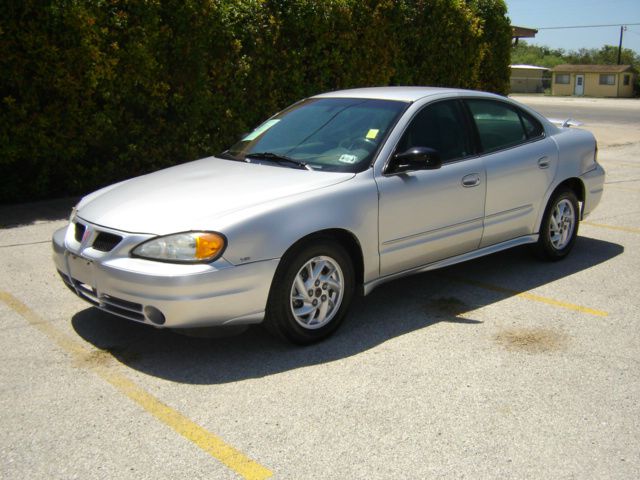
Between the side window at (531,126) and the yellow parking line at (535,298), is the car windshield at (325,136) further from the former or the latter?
the yellow parking line at (535,298)

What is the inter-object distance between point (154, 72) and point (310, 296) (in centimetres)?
608

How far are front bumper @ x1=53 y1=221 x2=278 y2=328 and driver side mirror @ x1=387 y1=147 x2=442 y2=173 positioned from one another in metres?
1.29

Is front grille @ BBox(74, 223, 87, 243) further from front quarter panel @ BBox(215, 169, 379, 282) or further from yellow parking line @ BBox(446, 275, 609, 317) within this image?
yellow parking line @ BBox(446, 275, 609, 317)

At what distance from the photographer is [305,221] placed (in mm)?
4746

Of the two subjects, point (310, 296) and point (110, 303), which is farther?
point (310, 296)

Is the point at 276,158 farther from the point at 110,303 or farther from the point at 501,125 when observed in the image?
the point at 501,125

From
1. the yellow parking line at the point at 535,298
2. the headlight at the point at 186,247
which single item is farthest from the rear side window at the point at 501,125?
the headlight at the point at 186,247

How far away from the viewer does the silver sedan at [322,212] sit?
447 centimetres

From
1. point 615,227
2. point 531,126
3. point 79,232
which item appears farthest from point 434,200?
point 615,227

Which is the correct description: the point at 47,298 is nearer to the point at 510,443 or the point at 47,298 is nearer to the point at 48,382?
the point at 48,382

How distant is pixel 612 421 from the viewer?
3.91m

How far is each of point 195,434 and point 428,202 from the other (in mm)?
2562

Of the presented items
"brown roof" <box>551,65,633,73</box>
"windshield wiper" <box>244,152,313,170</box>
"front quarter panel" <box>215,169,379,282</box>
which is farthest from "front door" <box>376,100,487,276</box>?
"brown roof" <box>551,65,633,73</box>

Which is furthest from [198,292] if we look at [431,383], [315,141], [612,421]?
[612,421]
